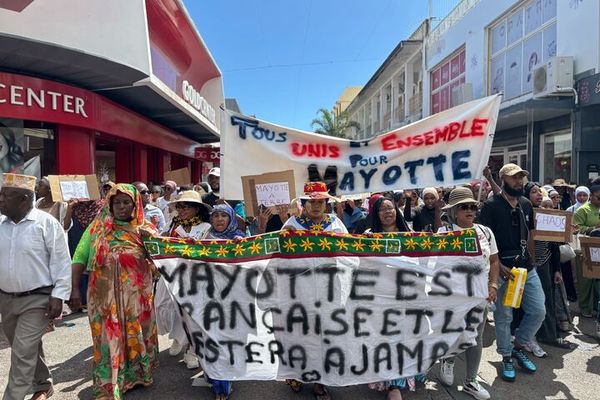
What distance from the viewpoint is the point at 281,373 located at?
3.55 metres

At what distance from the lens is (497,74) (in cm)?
1495

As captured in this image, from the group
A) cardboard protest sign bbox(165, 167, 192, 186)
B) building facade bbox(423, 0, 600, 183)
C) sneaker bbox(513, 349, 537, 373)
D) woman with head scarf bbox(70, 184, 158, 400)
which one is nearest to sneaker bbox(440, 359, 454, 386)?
sneaker bbox(513, 349, 537, 373)

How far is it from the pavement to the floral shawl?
1.18 m

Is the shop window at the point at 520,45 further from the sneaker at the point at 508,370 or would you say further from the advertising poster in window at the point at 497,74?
the sneaker at the point at 508,370

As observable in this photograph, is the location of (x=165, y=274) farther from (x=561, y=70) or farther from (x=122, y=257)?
(x=561, y=70)

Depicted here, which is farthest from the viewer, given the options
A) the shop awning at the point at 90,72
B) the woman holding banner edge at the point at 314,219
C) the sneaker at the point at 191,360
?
the shop awning at the point at 90,72

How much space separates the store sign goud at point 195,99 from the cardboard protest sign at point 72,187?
881cm

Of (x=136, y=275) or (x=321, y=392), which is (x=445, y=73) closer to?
(x=321, y=392)

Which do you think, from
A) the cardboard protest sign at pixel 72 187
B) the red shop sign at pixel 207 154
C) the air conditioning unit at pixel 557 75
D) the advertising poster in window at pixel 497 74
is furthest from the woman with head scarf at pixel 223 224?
the red shop sign at pixel 207 154

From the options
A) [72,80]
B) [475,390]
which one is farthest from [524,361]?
[72,80]

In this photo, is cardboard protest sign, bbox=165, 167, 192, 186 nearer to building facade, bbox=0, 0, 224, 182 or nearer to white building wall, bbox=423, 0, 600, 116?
building facade, bbox=0, 0, 224, 182

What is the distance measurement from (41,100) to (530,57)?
1237cm

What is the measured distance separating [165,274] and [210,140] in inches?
741

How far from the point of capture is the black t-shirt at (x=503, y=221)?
4.12 meters
